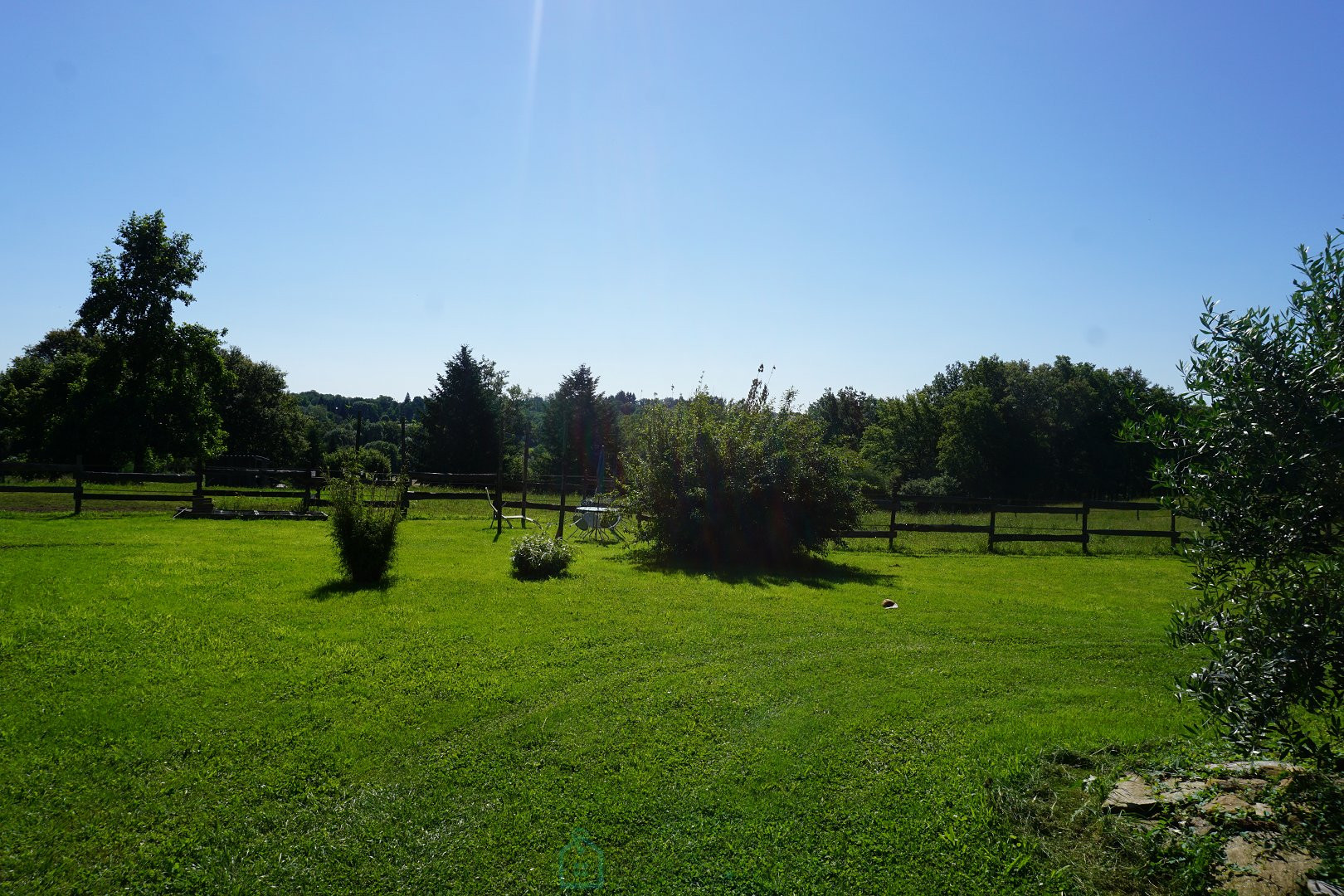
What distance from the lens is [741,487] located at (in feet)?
47.8

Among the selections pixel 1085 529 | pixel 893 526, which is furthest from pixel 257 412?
pixel 1085 529

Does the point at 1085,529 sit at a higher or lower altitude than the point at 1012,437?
lower

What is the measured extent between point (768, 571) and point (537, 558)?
453cm

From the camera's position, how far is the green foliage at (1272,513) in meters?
3.14

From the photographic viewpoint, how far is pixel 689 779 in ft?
14.8

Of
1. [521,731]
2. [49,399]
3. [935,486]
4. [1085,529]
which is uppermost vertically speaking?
[49,399]

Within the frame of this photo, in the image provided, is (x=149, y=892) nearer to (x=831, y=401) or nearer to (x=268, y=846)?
(x=268, y=846)

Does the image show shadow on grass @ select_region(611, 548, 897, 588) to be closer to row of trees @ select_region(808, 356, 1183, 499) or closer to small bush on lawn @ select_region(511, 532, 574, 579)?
small bush on lawn @ select_region(511, 532, 574, 579)

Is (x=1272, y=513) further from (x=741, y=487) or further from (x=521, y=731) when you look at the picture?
(x=741, y=487)

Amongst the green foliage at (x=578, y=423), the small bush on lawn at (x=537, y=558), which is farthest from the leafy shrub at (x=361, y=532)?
the green foliage at (x=578, y=423)

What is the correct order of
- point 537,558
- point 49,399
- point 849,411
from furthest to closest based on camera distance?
point 849,411
point 49,399
point 537,558

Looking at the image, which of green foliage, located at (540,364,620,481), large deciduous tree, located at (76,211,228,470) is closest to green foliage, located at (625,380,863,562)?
large deciduous tree, located at (76,211,228,470)

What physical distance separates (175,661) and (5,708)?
1.27 m

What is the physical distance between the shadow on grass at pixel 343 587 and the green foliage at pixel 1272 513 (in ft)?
29.5
